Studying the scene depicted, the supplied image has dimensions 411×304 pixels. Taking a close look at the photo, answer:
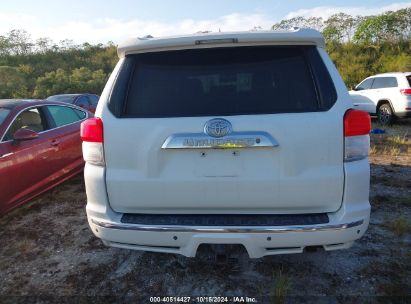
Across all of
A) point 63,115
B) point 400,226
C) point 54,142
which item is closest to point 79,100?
point 63,115

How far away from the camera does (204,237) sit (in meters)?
2.37

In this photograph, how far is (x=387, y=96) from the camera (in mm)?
12234

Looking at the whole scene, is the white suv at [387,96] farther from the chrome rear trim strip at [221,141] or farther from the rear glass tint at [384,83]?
the chrome rear trim strip at [221,141]

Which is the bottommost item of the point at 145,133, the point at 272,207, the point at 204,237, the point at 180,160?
the point at 204,237

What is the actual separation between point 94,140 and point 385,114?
1207 centimetres

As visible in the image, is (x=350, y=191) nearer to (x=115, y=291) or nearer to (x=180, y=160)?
(x=180, y=160)

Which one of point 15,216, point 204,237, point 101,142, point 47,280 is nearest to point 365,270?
point 204,237

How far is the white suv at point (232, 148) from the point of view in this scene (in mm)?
2334

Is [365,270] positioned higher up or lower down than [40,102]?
lower down

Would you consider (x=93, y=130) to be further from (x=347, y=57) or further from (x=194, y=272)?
(x=347, y=57)

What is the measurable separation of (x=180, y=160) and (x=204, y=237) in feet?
1.73

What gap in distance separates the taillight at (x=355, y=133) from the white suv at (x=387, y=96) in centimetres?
Result: 1060

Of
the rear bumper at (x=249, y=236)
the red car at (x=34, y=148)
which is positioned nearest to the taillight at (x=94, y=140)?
the rear bumper at (x=249, y=236)

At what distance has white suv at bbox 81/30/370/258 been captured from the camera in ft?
7.66
